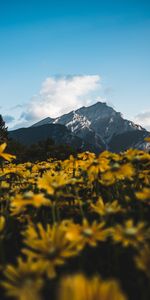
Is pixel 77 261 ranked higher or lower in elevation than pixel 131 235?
lower

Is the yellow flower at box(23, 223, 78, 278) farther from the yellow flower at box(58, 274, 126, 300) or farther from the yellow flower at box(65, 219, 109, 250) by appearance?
the yellow flower at box(58, 274, 126, 300)

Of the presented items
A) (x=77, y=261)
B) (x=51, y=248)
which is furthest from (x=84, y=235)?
(x=77, y=261)

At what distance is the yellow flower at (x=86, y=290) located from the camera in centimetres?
92

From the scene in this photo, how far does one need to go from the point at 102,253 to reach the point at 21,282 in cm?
114

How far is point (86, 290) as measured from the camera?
3.21ft

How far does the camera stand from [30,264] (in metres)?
1.84

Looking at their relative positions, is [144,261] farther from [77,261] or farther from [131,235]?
[77,261]

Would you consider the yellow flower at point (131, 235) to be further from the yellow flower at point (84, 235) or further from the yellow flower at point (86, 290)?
the yellow flower at point (86, 290)

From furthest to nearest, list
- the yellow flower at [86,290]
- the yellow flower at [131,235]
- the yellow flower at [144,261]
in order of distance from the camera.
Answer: the yellow flower at [131,235] < the yellow flower at [144,261] < the yellow flower at [86,290]

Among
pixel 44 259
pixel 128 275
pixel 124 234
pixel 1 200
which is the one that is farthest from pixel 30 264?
pixel 1 200

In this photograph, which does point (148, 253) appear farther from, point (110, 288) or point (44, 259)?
point (110, 288)

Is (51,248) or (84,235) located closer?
(51,248)

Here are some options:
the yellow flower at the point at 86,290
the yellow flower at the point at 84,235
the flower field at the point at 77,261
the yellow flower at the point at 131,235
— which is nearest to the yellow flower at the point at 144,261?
the flower field at the point at 77,261

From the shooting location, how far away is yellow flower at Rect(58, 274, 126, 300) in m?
0.92
